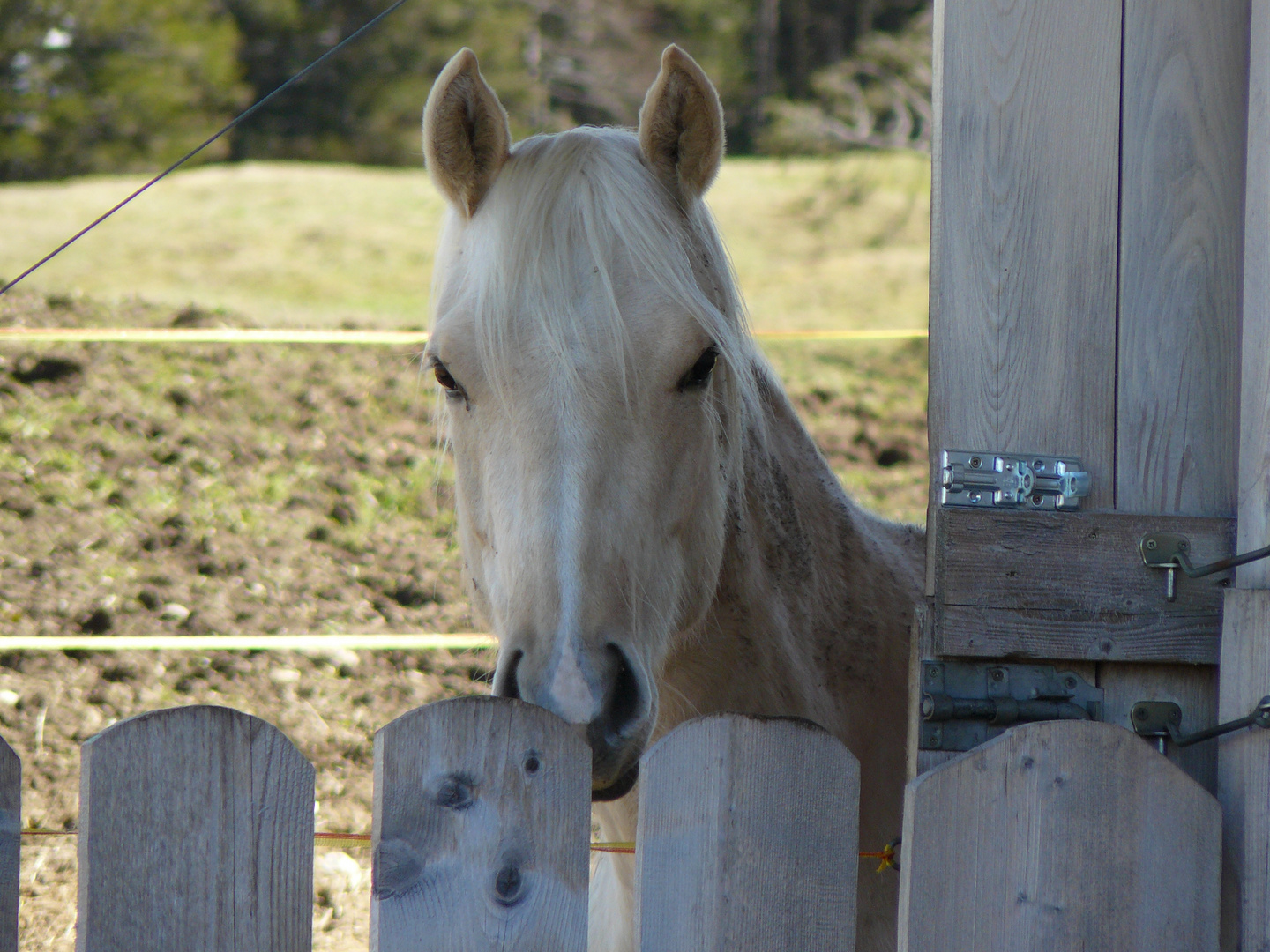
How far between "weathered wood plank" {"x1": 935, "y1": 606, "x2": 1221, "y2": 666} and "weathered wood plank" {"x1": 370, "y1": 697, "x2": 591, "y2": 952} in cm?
51

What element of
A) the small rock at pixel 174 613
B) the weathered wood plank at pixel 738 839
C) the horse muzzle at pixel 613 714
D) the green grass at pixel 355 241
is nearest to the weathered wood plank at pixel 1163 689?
the weathered wood plank at pixel 738 839

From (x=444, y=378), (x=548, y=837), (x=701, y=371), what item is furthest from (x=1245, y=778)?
(x=444, y=378)

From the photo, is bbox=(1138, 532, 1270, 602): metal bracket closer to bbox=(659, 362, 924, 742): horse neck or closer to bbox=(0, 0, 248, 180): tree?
bbox=(659, 362, 924, 742): horse neck

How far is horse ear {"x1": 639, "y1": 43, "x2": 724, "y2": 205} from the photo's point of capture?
66.7 inches

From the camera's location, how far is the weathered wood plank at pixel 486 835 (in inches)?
40.4

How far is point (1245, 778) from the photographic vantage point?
3.87 ft

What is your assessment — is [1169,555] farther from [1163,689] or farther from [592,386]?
[592,386]

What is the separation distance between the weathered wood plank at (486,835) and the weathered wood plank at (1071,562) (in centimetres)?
53

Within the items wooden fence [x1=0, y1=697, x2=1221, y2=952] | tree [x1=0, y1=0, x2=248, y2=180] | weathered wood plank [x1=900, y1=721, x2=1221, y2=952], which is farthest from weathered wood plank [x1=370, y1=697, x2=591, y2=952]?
tree [x1=0, y1=0, x2=248, y2=180]

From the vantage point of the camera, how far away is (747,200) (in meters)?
13.0

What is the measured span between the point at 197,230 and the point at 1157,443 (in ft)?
32.8

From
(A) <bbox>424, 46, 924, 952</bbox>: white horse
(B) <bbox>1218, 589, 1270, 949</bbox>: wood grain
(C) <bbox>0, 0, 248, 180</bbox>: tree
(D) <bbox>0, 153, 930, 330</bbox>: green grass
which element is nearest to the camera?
(B) <bbox>1218, 589, 1270, 949</bbox>: wood grain

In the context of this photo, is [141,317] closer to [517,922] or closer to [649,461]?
[649,461]

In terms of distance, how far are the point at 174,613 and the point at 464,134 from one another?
10.6 ft
